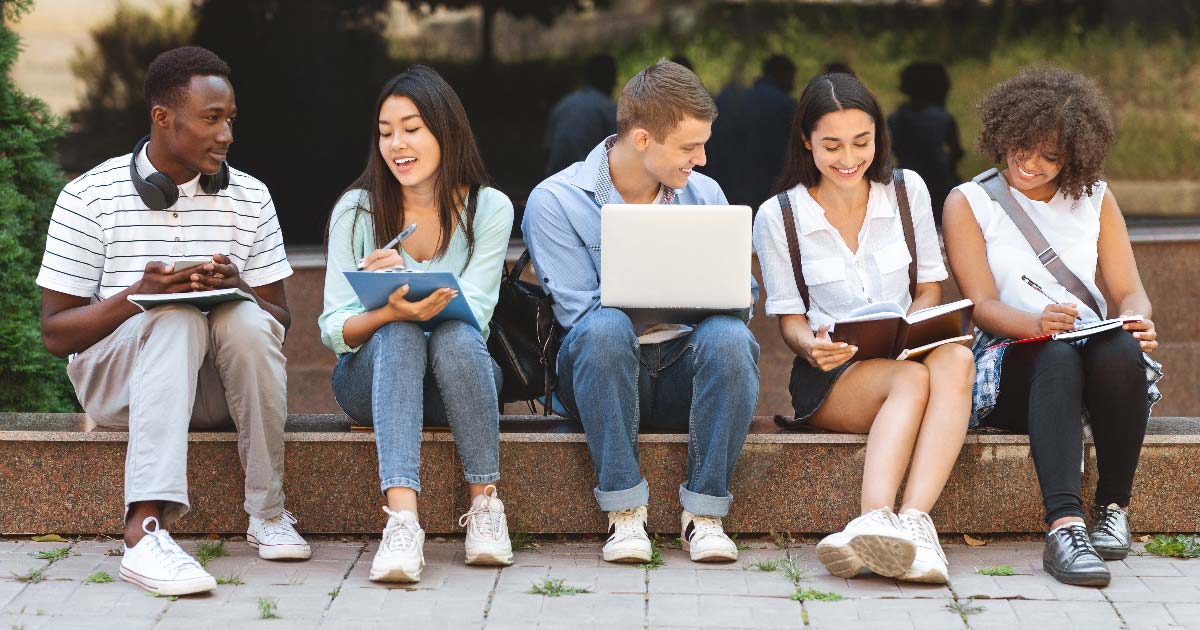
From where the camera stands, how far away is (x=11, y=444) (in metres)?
4.23

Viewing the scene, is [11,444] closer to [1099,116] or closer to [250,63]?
[250,63]

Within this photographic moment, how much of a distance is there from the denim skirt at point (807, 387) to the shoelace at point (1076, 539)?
2.43 feet

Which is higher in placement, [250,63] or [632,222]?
[250,63]

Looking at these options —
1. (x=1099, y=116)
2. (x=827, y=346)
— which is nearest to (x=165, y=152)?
(x=827, y=346)

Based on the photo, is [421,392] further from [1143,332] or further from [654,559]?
[1143,332]

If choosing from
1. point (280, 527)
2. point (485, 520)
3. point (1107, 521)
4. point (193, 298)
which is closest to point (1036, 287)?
point (1107, 521)

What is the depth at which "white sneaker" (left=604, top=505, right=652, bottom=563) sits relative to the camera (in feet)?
13.2

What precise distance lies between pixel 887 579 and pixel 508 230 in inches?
57.3

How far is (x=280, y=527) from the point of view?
4129mm

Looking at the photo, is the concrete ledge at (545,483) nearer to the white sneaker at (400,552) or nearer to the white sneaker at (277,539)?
the white sneaker at (277,539)

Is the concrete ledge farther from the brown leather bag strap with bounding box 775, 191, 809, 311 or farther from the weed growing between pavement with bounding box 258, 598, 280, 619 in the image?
the weed growing between pavement with bounding box 258, 598, 280, 619

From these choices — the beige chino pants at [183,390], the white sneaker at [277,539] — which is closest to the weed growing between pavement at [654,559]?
the white sneaker at [277,539]

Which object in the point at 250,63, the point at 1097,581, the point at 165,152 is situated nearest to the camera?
the point at 1097,581

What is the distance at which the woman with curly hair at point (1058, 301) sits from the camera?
402cm
